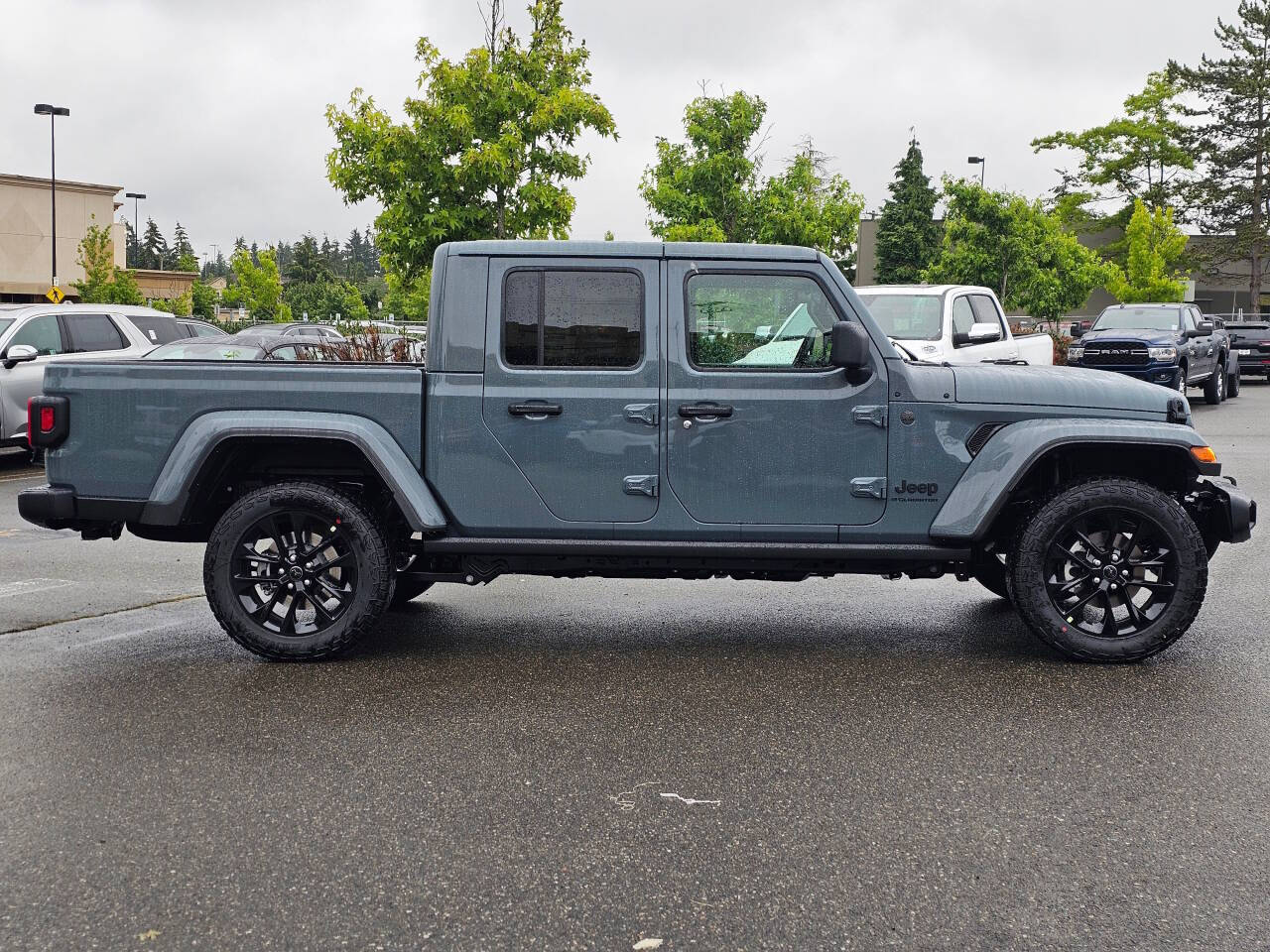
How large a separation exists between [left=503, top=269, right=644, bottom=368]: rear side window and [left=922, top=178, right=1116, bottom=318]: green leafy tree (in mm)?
34763

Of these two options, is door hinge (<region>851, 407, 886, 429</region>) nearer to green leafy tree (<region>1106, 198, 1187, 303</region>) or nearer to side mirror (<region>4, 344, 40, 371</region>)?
side mirror (<region>4, 344, 40, 371</region>)

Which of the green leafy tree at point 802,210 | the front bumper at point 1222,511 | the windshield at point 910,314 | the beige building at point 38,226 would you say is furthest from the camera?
the beige building at point 38,226

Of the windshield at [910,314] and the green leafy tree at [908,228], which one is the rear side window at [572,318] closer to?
the windshield at [910,314]

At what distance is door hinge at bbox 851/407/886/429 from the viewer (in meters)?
5.67

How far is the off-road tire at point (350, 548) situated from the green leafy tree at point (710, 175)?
22.8 meters

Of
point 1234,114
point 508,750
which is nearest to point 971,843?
point 508,750

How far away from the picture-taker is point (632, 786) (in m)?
4.21

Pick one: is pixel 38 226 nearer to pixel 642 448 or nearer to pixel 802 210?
pixel 802 210

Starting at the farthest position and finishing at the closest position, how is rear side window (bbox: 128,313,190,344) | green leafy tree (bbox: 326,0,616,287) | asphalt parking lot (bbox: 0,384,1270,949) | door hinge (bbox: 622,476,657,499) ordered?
green leafy tree (bbox: 326,0,616,287), rear side window (bbox: 128,313,190,344), door hinge (bbox: 622,476,657,499), asphalt parking lot (bbox: 0,384,1270,949)

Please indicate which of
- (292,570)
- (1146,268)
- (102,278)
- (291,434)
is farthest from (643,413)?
(102,278)

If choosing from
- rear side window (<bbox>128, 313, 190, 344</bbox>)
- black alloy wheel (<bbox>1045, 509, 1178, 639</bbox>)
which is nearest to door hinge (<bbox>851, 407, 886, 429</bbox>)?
black alloy wheel (<bbox>1045, 509, 1178, 639</bbox>)

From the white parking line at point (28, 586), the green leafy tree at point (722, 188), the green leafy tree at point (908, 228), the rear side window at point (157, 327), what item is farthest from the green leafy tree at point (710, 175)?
the green leafy tree at point (908, 228)

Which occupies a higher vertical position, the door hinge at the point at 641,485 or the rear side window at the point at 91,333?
the rear side window at the point at 91,333

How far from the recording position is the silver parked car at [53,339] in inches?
531
